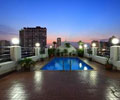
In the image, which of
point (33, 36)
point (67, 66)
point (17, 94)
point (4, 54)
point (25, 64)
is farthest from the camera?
point (33, 36)

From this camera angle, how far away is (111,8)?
1090 centimetres

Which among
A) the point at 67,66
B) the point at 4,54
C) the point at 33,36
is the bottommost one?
the point at 67,66

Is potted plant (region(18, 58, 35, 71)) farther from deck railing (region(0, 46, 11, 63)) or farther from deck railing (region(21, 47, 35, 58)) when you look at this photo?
deck railing (region(21, 47, 35, 58))

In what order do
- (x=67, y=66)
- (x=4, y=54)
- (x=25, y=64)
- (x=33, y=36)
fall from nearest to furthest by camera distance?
(x=4, y=54) < (x=25, y=64) < (x=67, y=66) < (x=33, y=36)

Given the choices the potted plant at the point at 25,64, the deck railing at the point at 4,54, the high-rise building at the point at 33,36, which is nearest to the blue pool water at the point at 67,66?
the potted plant at the point at 25,64

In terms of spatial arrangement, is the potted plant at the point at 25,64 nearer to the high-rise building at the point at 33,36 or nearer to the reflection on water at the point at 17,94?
the reflection on water at the point at 17,94

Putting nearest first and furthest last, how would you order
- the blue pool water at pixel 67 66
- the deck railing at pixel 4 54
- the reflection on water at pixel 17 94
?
the reflection on water at pixel 17 94 < the deck railing at pixel 4 54 < the blue pool water at pixel 67 66

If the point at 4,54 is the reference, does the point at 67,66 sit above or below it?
below

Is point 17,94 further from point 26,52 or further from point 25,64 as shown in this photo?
point 26,52

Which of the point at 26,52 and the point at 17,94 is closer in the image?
the point at 17,94

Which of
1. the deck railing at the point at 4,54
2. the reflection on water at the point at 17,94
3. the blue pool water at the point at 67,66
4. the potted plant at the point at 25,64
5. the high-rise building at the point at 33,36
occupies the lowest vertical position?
the blue pool water at the point at 67,66

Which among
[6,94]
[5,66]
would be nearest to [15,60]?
[5,66]

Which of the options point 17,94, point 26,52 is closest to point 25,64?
point 26,52

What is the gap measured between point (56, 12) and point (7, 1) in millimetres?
5621
